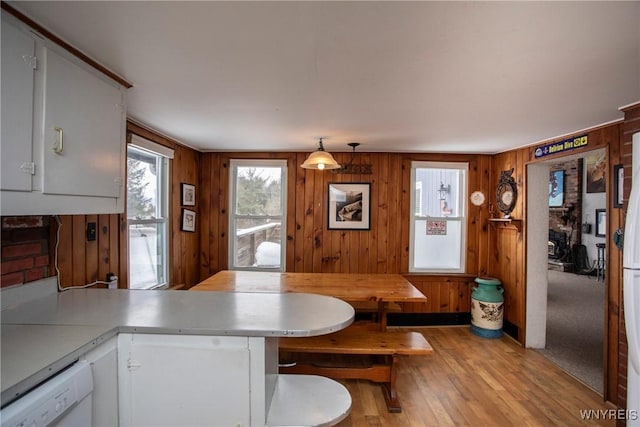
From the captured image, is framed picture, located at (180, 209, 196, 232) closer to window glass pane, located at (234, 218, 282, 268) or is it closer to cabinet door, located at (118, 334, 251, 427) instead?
window glass pane, located at (234, 218, 282, 268)

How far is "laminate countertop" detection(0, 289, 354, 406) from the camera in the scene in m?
1.04

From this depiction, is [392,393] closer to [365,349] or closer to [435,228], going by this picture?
[365,349]

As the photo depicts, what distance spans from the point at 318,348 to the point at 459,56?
2.04m

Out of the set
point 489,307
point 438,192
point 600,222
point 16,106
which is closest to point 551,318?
point 489,307

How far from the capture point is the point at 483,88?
66.1 inches

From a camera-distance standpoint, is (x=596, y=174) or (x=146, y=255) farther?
(x=596, y=174)

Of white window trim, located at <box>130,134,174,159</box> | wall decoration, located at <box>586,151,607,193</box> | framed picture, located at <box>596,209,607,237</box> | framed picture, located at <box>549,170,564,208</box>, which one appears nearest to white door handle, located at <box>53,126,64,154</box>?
white window trim, located at <box>130,134,174,159</box>

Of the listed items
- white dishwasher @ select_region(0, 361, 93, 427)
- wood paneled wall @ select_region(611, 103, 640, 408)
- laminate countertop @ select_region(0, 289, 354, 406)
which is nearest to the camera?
white dishwasher @ select_region(0, 361, 93, 427)

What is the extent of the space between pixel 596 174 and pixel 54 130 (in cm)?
961

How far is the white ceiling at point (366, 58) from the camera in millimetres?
1061

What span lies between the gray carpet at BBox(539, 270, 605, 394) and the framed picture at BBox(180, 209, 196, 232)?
421cm

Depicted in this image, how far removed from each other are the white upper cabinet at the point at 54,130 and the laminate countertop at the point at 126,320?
521 millimetres

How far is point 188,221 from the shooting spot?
3502mm

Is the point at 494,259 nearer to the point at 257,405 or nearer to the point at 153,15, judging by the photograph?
the point at 257,405
